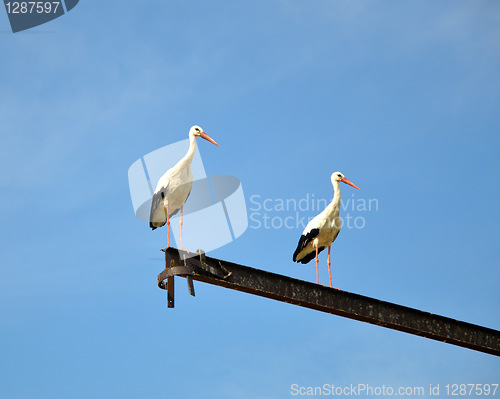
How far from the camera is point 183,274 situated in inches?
368

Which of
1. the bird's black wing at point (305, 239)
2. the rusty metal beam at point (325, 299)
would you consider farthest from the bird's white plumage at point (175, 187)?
the rusty metal beam at point (325, 299)

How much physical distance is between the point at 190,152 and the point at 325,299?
184 inches

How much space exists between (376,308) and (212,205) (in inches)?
151

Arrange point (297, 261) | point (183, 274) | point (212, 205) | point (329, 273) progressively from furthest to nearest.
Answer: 1. point (297, 261)
2. point (329, 273)
3. point (212, 205)
4. point (183, 274)

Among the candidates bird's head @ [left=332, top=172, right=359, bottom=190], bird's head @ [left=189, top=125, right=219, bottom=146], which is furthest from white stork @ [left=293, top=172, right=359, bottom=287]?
bird's head @ [left=189, top=125, right=219, bottom=146]

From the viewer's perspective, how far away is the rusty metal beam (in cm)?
954

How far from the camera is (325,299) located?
10.7m

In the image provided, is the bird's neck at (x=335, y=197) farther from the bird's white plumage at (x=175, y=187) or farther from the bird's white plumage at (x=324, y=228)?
the bird's white plumage at (x=175, y=187)

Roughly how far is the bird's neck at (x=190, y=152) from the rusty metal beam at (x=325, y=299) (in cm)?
443

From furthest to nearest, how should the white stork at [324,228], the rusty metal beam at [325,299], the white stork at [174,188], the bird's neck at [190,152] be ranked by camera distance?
the white stork at [324,228] → the bird's neck at [190,152] → the white stork at [174,188] → the rusty metal beam at [325,299]

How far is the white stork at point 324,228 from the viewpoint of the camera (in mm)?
16141

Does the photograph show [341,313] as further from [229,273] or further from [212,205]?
[212,205]

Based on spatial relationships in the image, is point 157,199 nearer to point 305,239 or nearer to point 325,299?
point 305,239

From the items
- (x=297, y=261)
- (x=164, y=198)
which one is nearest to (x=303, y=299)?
(x=164, y=198)
